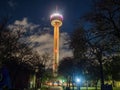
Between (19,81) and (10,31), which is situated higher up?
Answer: (10,31)

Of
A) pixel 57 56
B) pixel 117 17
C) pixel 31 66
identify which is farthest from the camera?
pixel 57 56

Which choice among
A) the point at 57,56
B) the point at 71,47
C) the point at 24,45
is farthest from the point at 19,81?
the point at 57,56

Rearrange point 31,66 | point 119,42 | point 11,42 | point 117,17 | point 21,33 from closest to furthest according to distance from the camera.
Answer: point 117,17 < point 119,42 < point 11,42 < point 21,33 < point 31,66

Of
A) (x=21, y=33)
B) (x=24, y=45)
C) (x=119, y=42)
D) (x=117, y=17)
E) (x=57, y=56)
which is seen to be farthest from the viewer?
(x=57, y=56)

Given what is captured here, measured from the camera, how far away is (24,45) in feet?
144

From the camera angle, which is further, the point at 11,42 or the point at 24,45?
the point at 24,45

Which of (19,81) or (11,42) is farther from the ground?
(11,42)

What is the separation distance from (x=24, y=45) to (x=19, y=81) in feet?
99.8

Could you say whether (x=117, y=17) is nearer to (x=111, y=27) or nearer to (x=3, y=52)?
(x=111, y=27)

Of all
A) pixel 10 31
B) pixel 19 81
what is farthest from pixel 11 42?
pixel 19 81

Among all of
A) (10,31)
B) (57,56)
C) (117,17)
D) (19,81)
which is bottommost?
(19,81)

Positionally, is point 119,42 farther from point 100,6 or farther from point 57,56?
point 57,56

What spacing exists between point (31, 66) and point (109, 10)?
4436 cm

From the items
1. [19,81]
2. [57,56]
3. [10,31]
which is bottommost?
[19,81]
